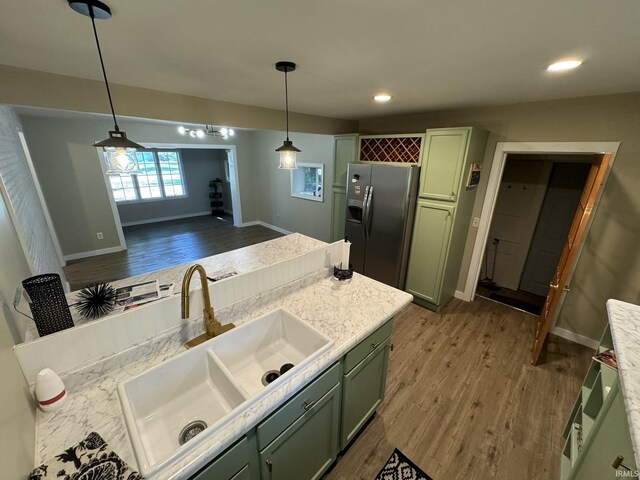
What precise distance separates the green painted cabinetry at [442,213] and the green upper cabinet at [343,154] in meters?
1.00

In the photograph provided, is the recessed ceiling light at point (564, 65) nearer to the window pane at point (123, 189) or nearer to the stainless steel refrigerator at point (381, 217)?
the stainless steel refrigerator at point (381, 217)

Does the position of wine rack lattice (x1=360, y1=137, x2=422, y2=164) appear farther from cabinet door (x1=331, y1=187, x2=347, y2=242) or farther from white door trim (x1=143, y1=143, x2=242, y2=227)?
white door trim (x1=143, y1=143, x2=242, y2=227)

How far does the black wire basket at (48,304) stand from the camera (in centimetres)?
97

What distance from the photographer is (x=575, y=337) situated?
266 cm

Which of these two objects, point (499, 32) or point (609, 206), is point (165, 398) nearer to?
point (499, 32)

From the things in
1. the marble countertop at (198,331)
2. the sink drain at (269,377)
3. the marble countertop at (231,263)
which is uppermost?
the marble countertop at (231,263)

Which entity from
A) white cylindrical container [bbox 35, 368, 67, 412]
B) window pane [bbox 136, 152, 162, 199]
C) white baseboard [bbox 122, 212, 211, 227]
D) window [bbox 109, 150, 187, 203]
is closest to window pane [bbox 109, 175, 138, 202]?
Answer: window [bbox 109, 150, 187, 203]

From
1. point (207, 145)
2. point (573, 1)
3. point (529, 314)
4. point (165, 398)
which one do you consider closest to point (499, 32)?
point (573, 1)

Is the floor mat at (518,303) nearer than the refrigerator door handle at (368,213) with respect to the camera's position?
No

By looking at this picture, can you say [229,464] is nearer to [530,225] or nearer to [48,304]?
[48,304]

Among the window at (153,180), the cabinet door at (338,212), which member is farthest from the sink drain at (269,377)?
the window at (153,180)

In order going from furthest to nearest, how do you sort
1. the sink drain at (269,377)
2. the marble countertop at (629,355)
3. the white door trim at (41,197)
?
1. the white door trim at (41,197)
2. the sink drain at (269,377)
3. the marble countertop at (629,355)

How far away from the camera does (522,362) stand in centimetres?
239

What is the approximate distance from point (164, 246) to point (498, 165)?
232 inches
